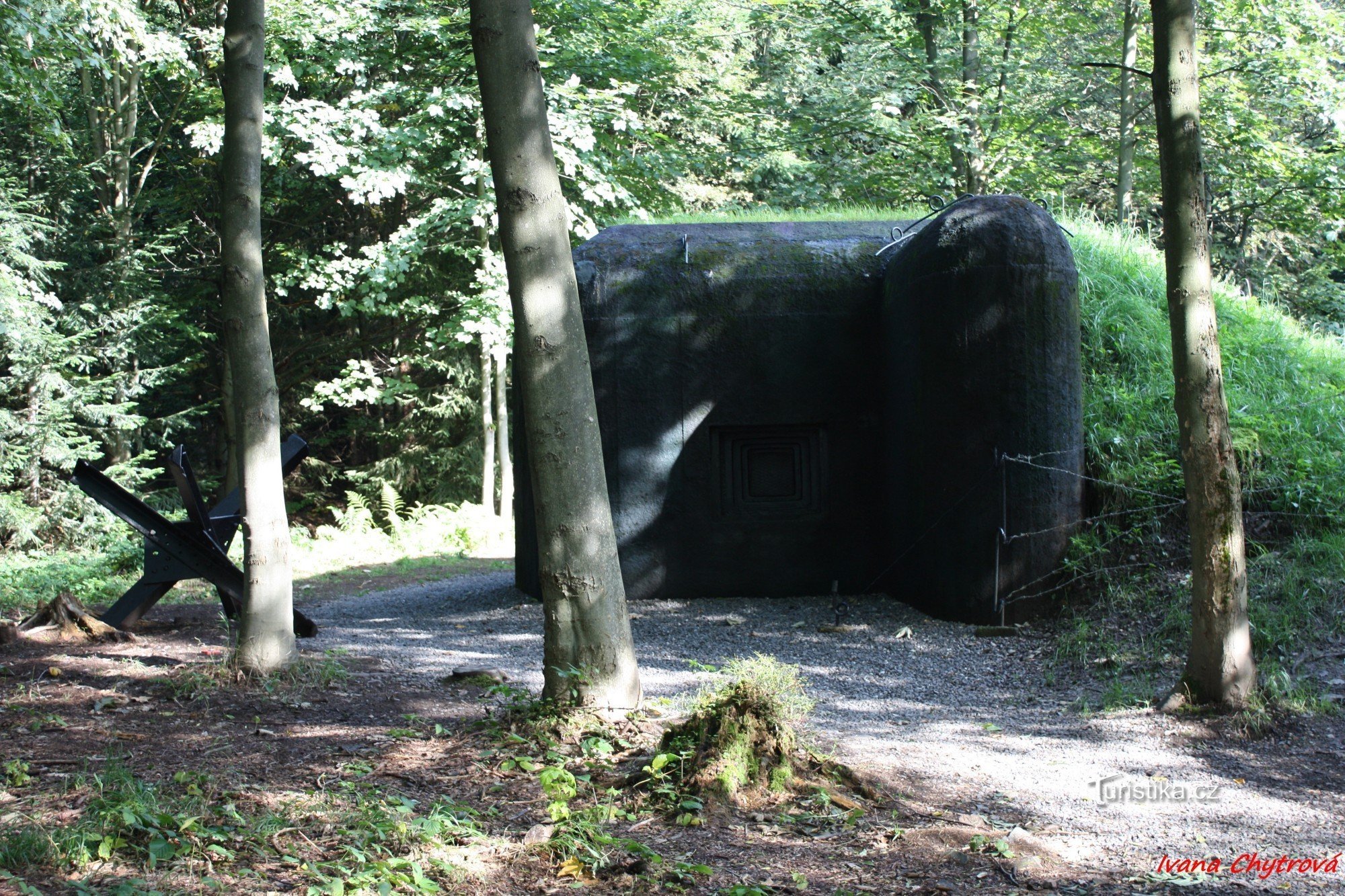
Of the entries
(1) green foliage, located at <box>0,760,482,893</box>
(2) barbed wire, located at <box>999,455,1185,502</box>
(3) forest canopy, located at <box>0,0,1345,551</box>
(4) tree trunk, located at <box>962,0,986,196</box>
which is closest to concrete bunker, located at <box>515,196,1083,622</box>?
(2) barbed wire, located at <box>999,455,1185,502</box>

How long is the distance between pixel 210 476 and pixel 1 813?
1753cm

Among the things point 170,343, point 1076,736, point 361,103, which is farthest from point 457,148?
point 1076,736

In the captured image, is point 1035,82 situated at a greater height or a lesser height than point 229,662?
greater

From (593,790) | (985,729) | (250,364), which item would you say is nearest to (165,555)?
(250,364)

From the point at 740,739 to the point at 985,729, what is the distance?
1.97 meters

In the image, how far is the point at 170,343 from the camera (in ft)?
56.0

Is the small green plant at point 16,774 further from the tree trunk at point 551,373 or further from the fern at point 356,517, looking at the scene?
the fern at point 356,517

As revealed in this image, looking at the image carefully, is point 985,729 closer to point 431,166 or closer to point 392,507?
point 431,166

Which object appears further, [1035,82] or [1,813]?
[1035,82]

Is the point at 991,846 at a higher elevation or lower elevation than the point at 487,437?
lower

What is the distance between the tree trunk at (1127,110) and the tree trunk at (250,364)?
1374cm

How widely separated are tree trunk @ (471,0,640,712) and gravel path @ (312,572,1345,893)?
130 cm

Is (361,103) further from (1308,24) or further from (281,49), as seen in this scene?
(1308,24)

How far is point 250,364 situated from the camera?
18.9 ft
